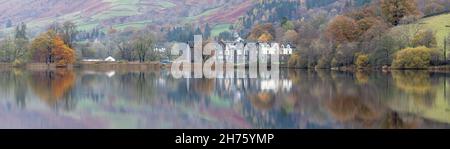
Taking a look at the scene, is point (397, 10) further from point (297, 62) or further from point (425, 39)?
point (425, 39)

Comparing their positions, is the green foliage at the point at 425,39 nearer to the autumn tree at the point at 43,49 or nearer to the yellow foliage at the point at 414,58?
the yellow foliage at the point at 414,58

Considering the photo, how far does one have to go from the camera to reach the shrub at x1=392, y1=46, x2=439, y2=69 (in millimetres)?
61656

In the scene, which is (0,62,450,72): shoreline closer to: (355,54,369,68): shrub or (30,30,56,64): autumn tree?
(355,54,369,68): shrub

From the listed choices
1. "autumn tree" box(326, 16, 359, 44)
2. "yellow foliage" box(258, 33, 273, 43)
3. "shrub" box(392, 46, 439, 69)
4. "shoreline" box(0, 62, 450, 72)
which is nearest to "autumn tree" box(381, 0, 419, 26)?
"autumn tree" box(326, 16, 359, 44)

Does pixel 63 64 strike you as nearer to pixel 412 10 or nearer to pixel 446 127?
pixel 412 10

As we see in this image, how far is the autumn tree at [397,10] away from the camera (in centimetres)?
7731

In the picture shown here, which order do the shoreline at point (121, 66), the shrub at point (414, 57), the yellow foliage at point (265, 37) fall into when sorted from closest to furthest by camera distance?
the shrub at point (414, 57) → the shoreline at point (121, 66) → the yellow foliage at point (265, 37)

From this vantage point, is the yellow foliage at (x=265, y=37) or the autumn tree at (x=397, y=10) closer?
the autumn tree at (x=397, y=10)

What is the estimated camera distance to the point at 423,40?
2532 inches

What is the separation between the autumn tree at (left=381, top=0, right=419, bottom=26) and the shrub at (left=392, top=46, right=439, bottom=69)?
1438 centimetres

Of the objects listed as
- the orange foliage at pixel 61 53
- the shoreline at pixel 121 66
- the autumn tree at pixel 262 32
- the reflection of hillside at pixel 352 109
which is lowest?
the reflection of hillside at pixel 352 109

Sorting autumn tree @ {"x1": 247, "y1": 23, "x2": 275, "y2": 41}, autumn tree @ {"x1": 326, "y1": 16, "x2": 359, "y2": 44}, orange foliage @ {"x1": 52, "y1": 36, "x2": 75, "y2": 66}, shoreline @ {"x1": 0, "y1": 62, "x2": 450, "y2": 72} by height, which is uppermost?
autumn tree @ {"x1": 247, "y1": 23, "x2": 275, "y2": 41}

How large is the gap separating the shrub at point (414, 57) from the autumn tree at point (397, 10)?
1438 centimetres

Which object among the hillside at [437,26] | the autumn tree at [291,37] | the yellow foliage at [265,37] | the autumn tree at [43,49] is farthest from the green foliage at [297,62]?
the autumn tree at [43,49]
